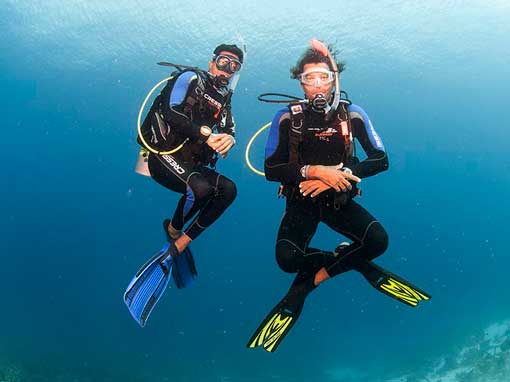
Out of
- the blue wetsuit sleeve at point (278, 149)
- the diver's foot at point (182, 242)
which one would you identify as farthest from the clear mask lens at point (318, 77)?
the diver's foot at point (182, 242)

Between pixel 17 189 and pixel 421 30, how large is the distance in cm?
2901

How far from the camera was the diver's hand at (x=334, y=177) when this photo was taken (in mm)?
4262

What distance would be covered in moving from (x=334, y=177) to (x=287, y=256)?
98cm

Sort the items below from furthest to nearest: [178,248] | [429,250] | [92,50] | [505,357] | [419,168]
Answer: [429,250]
[419,168]
[92,50]
[505,357]
[178,248]

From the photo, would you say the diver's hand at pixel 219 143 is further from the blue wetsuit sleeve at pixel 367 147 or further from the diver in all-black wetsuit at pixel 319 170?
the blue wetsuit sleeve at pixel 367 147

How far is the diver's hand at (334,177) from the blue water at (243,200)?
14545 mm

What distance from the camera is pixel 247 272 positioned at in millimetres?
38812

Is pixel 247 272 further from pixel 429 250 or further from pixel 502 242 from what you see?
pixel 502 242

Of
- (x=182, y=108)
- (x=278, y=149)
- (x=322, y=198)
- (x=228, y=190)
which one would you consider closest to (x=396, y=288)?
(x=322, y=198)

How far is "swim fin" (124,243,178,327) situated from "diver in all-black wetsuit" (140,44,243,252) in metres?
0.23

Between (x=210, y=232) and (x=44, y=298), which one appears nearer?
(x=44, y=298)

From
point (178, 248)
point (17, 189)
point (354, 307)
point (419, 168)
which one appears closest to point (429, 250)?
point (354, 307)

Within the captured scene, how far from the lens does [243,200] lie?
39031mm

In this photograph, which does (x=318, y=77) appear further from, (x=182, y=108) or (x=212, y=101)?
(x=182, y=108)
